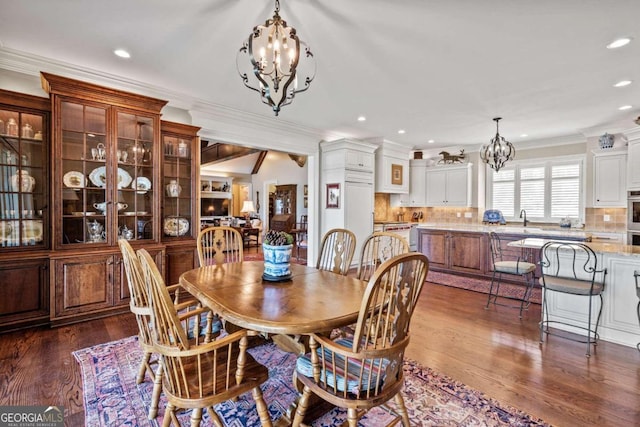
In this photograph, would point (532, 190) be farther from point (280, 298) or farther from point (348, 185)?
point (280, 298)

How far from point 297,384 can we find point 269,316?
58 centimetres

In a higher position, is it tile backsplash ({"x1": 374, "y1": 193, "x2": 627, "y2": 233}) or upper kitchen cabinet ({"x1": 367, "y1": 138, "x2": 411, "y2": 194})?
upper kitchen cabinet ({"x1": 367, "y1": 138, "x2": 411, "y2": 194})

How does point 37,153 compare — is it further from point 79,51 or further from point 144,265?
point 144,265

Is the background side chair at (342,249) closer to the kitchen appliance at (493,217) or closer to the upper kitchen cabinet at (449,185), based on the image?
the upper kitchen cabinet at (449,185)

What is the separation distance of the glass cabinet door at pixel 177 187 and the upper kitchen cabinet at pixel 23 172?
3.82ft

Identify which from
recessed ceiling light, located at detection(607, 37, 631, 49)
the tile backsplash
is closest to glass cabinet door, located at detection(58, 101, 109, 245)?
recessed ceiling light, located at detection(607, 37, 631, 49)

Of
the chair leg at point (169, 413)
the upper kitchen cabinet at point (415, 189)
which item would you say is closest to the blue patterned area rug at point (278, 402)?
the chair leg at point (169, 413)

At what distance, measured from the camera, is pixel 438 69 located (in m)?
3.19

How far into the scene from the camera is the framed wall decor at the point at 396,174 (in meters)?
6.89

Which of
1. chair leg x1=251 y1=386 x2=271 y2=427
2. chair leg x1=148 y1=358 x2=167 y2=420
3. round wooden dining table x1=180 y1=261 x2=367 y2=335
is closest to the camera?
round wooden dining table x1=180 y1=261 x2=367 y2=335

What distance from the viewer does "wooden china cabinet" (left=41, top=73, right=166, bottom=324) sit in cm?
308

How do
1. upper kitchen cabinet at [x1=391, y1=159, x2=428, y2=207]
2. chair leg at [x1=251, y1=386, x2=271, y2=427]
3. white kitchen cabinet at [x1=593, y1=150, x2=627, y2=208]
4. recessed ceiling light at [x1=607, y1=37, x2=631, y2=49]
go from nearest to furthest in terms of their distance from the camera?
chair leg at [x1=251, y1=386, x2=271, y2=427] < recessed ceiling light at [x1=607, y1=37, x2=631, y2=49] < white kitchen cabinet at [x1=593, y1=150, x2=627, y2=208] < upper kitchen cabinet at [x1=391, y1=159, x2=428, y2=207]

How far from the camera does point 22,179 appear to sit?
3.11 metres

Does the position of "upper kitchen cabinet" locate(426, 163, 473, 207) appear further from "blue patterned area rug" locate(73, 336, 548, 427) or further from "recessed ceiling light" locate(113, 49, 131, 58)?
"recessed ceiling light" locate(113, 49, 131, 58)
